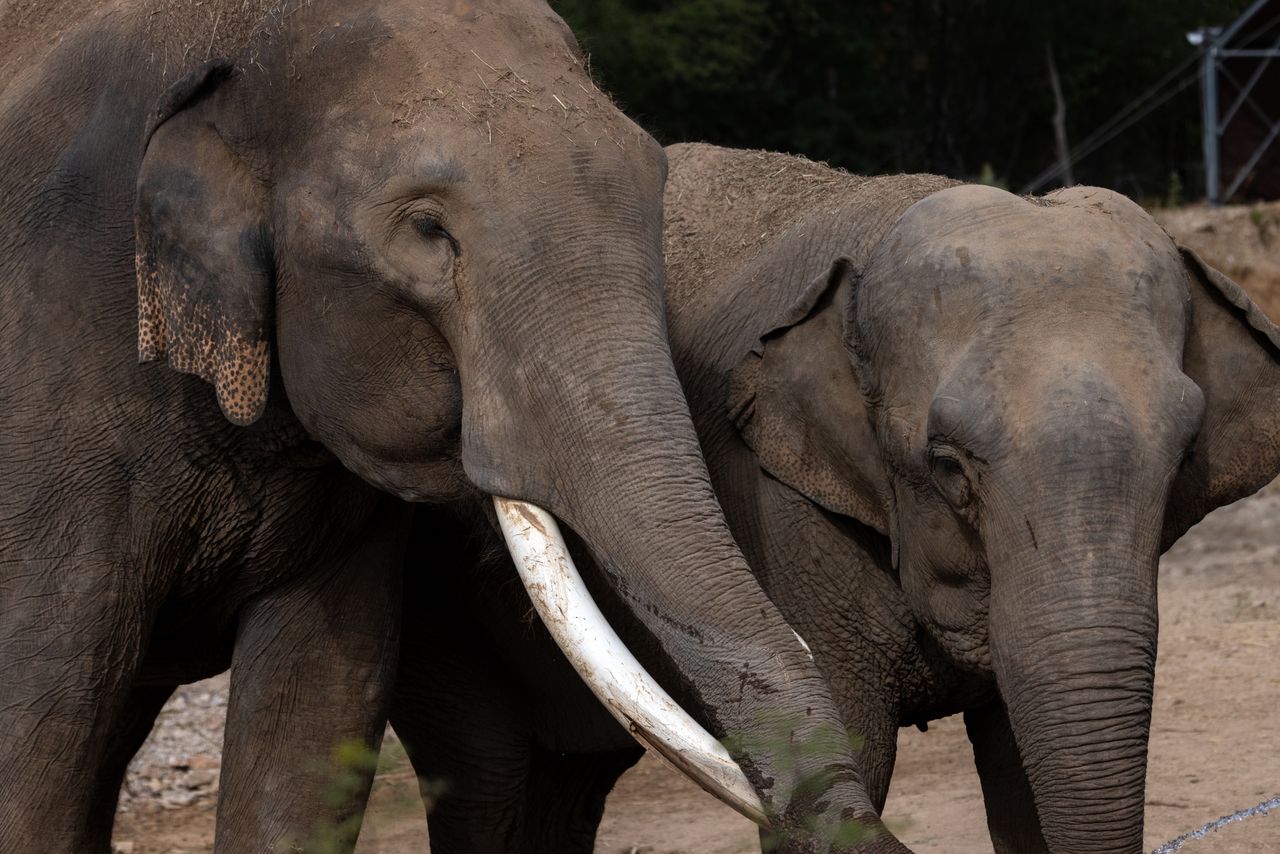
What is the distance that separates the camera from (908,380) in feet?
13.3

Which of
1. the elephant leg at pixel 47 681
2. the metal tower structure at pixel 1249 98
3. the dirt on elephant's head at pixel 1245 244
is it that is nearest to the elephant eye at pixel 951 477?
the elephant leg at pixel 47 681

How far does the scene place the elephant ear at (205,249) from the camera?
148 inches

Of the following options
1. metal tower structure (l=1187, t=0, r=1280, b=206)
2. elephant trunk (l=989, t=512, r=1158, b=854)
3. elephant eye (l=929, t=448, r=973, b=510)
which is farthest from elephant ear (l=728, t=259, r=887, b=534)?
metal tower structure (l=1187, t=0, r=1280, b=206)

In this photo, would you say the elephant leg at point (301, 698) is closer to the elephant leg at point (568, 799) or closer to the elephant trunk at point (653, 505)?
the elephant trunk at point (653, 505)

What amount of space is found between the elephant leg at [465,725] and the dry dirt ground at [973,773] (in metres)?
0.15

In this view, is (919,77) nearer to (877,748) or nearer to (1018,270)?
(877,748)

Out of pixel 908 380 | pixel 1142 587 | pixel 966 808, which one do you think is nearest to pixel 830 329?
pixel 908 380

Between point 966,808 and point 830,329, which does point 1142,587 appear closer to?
point 830,329

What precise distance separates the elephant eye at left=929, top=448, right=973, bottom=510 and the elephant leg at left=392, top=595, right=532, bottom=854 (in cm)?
164

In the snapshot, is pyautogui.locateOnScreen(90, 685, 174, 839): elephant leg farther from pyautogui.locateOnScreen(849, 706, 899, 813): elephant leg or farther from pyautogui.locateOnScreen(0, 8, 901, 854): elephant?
pyautogui.locateOnScreen(849, 706, 899, 813): elephant leg

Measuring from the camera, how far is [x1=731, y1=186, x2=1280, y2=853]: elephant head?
143 inches

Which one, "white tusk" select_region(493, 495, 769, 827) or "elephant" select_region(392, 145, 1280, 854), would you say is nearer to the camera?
"white tusk" select_region(493, 495, 769, 827)

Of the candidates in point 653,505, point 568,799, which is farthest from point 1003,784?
point 653,505

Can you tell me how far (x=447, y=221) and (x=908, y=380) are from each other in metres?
1.00
